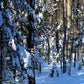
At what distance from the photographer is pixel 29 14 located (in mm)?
8492

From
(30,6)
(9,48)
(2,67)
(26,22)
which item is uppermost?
(30,6)

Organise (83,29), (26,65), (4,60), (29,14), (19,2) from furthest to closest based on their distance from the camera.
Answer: (83,29), (29,14), (19,2), (4,60), (26,65)

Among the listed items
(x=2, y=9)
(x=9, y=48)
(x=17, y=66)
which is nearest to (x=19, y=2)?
(x=2, y=9)

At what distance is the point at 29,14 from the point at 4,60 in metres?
3.00

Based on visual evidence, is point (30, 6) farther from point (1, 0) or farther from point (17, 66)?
point (17, 66)

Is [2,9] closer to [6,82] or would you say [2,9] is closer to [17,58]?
[17,58]

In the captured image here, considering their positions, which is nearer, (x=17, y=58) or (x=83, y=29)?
(x=17, y=58)

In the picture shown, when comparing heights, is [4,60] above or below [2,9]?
below

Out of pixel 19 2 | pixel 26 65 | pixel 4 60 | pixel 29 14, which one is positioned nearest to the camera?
pixel 26 65

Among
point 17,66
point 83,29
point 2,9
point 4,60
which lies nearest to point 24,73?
point 17,66

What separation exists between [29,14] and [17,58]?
9.60 feet

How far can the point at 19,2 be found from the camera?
25.6 feet

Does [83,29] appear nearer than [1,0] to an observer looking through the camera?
No

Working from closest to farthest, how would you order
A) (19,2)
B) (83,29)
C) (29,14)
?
(19,2)
(29,14)
(83,29)
